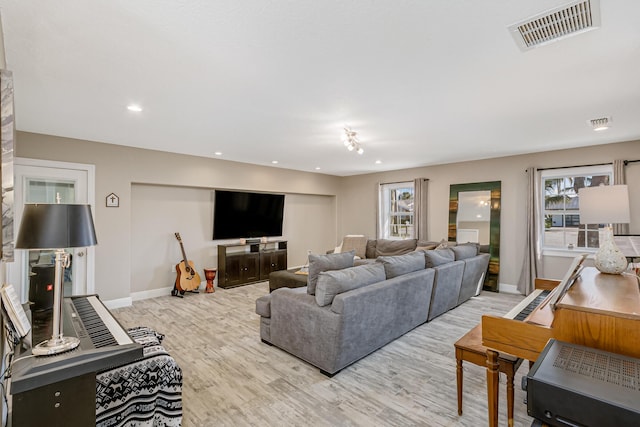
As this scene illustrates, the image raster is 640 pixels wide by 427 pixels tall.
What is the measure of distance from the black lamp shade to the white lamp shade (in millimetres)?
3553

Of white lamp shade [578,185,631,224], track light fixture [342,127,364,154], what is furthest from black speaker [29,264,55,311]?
white lamp shade [578,185,631,224]

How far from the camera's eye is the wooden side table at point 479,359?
186 centimetres

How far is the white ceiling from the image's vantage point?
162 centimetres

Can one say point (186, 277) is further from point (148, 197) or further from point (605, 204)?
point (605, 204)

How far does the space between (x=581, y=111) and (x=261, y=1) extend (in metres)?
3.41

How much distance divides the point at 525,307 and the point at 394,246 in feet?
14.1

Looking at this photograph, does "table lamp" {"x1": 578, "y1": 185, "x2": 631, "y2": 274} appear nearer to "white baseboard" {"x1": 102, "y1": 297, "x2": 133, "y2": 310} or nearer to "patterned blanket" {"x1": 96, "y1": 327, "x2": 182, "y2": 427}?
"patterned blanket" {"x1": 96, "y1": 327, "x2": 182, "y2": 427}

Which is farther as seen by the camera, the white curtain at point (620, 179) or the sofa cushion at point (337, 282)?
the white curtain at point (620, 179)

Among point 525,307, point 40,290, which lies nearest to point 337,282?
point 525,307

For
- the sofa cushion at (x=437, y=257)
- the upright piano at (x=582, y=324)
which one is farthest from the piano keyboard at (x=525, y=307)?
the sofa cushion at (x=437, y=257)

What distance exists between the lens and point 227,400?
2.31 m

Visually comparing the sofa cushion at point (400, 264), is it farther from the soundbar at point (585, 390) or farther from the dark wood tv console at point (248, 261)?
the dark wood tv console at point (248, 261)

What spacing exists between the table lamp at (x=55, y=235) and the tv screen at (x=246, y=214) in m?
4.54

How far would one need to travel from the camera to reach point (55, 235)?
1.38 metres
